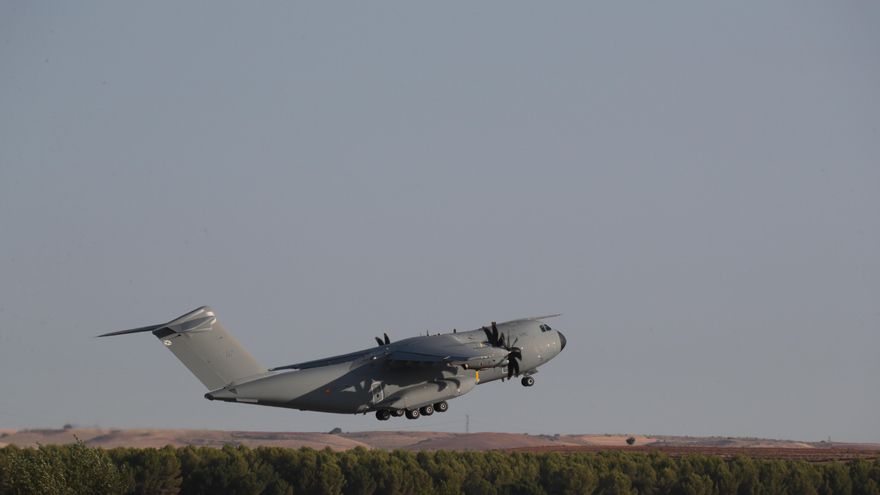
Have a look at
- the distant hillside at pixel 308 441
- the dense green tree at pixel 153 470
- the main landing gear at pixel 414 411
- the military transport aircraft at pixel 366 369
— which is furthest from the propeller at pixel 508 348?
the distant hillside at pixel 308 441

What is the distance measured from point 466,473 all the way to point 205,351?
44.0 metres

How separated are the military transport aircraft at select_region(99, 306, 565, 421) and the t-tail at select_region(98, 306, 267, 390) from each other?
4 cm

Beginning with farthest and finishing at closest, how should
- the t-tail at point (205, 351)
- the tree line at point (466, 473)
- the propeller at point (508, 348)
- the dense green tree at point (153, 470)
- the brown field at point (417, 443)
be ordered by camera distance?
1. the brown field at point (417, 443)
2. the dense green tree at point (153, 470)
3. the tree line at point (466, 473)
4. the propeller at point (508, 348)
5. the t-tail at point (205, 351)

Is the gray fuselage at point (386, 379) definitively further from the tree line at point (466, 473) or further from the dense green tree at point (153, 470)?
the dense green tree at point (153, 470)

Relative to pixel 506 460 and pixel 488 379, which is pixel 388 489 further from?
pixel 488 379

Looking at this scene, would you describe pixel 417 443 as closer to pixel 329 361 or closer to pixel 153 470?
pixel 153 470

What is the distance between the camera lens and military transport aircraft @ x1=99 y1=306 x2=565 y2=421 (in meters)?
71.9

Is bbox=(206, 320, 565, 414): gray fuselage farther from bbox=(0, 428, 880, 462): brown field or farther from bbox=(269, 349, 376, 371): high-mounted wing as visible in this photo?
bbox=(0, 428, 880, 462): brown field

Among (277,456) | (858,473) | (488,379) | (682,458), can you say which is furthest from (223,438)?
(488,379)

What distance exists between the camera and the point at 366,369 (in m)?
74.1

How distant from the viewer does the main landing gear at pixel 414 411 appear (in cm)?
7538

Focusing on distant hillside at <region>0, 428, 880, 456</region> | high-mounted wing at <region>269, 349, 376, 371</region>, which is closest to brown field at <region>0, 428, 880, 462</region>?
distant hillside at <region>0, 428, 880, 456</region>

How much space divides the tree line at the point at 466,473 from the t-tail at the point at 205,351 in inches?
1460

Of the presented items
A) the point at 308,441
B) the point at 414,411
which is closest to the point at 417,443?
the point at 308,441
